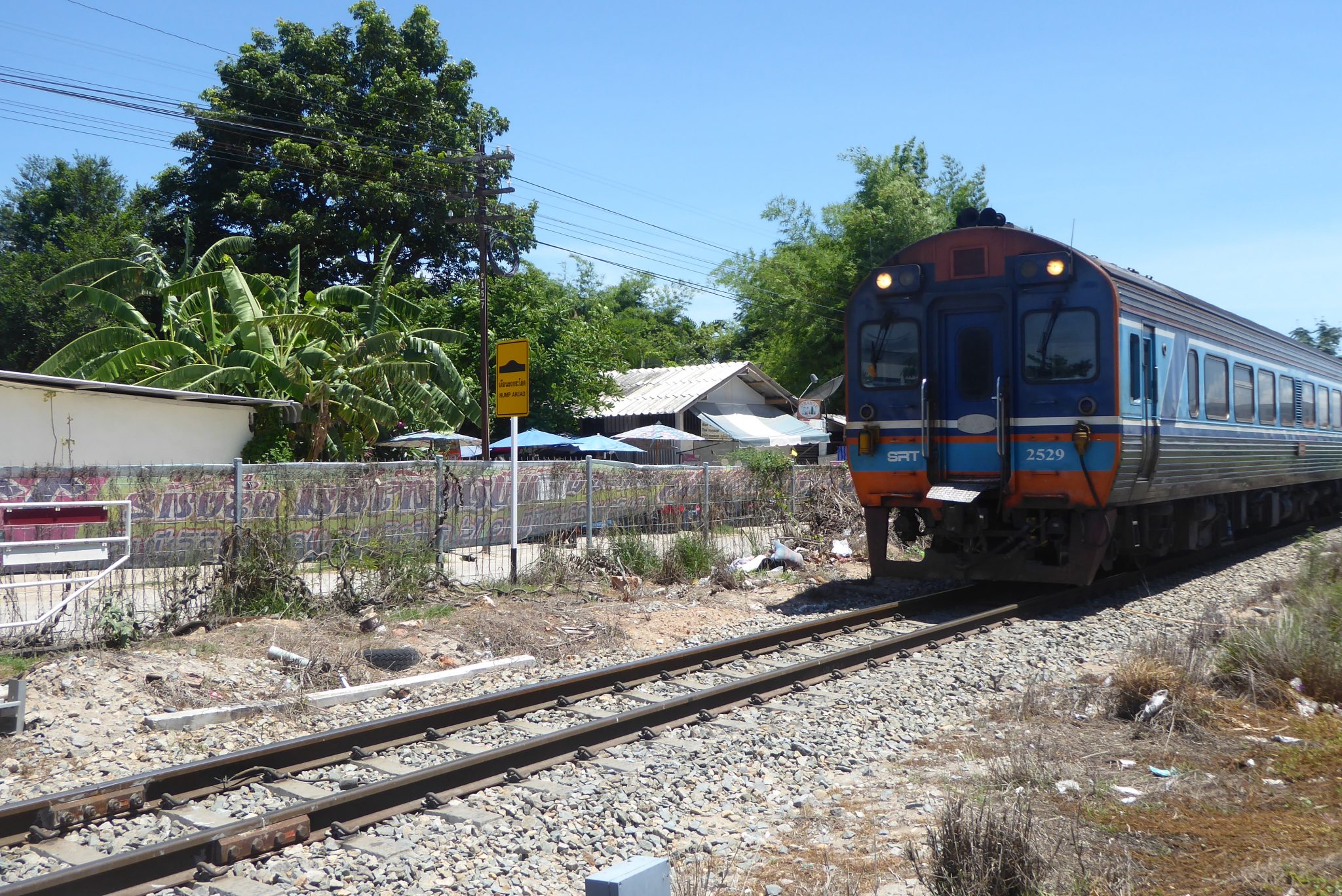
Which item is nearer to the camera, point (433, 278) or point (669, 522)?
point (669, 522)

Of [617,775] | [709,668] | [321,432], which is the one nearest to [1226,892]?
[617,775]

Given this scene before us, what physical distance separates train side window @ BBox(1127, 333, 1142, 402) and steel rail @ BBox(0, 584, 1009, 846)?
4.04 meters

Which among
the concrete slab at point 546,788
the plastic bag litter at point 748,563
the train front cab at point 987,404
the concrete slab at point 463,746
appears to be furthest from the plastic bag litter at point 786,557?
the concrete slab at point 546,788

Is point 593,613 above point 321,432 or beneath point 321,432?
beneath

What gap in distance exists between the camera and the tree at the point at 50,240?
38875mm

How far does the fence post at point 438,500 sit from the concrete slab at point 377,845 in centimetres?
792

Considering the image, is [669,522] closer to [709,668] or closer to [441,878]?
[709,668]

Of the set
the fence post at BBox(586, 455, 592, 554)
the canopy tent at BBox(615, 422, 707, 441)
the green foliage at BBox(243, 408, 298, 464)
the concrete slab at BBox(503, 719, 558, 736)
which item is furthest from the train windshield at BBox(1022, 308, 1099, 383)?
the canopy tent at BBox(615, 422, 707, 441)

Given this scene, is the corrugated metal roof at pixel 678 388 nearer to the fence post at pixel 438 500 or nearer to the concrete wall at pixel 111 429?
the concrete wall at pixel 111 429

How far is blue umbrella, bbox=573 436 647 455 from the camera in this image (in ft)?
86.7

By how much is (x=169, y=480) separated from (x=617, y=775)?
7450 millimetres

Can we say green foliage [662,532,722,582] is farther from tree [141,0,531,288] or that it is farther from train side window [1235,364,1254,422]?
tree [141,0,531,288]

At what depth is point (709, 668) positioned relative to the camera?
8.45m

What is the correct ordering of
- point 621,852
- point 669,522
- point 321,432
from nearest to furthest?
point 621,852 < point 669,522 < point 321,432
